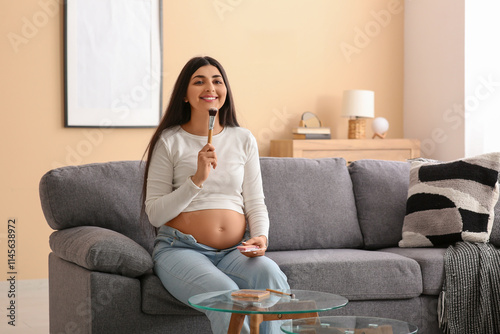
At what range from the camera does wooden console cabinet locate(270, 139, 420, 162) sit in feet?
15.2

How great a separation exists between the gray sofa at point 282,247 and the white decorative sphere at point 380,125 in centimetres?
178

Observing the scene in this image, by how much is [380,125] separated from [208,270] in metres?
3.23

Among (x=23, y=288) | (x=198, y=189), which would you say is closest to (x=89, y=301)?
(x=198, y=189)

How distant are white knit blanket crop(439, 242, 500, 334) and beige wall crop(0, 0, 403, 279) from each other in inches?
96.9

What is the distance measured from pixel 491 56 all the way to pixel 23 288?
365 centimetres

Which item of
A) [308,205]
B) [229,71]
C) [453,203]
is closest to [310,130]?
[229,71]

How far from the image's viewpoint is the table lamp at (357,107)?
4.79 metres

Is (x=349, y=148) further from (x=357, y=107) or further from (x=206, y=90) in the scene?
(x=206, y=90)

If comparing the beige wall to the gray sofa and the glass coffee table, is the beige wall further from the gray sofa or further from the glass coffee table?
the glass coffee table

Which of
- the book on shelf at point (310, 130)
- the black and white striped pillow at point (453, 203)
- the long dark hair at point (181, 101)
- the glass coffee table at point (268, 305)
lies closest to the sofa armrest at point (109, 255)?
the long dark hair at point (181, 101)

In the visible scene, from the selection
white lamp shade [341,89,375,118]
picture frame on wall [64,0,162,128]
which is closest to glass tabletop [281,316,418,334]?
picture frame on wall [64,0,162,128]

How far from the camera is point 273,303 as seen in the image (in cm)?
167

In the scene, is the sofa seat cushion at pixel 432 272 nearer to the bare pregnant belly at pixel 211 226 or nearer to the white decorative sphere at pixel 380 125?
the bare pregnant belly at pixel 211 226

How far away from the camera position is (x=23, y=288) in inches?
163
